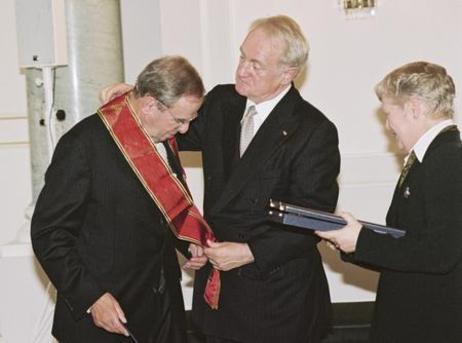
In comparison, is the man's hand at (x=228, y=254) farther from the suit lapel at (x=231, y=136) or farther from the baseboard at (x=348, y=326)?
the baseboard at (x=348, y=326)

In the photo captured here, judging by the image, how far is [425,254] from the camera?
8.60 ft

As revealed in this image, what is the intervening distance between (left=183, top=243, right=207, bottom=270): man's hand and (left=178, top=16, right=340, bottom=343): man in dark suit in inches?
2.2

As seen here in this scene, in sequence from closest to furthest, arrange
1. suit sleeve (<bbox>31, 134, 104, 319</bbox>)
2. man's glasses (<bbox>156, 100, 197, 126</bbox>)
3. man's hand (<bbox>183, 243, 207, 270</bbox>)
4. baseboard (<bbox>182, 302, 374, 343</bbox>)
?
suit sleeve (<bbox>31, 134, 104, 319</bbox>)
man's glasses (<bbox>156, 100, 197, 126</bbox>)
man's hand (<bbox>183, 243, 207, 270</bbox>)
baseboard (<bbox>182, 302, 374, 343</bbox>)

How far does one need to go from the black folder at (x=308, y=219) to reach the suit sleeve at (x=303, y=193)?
0.34 metres

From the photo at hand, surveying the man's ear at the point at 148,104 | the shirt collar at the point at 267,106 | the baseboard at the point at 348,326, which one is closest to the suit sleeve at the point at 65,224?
the man's ear at the point at 148,104

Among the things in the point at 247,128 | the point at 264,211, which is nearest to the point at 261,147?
the point at 247,128

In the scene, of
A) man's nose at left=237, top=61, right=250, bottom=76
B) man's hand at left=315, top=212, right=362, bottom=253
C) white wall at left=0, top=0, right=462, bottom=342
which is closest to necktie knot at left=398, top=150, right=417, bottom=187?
man's hand at left=315, top=212, right=362, bottom=253

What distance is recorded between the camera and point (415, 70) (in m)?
2.71

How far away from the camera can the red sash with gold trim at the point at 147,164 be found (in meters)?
2.82

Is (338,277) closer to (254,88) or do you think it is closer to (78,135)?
(254,88)

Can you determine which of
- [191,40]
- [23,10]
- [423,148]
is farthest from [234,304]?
[191,40]

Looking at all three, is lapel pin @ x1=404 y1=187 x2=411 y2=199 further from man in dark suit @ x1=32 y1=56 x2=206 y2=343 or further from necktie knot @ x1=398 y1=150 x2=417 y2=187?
man in dark suit @ x1=32 y1=56 x2=206 y2=343

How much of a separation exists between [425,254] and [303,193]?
23.4 inches

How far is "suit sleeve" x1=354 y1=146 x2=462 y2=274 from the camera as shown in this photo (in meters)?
2.58
